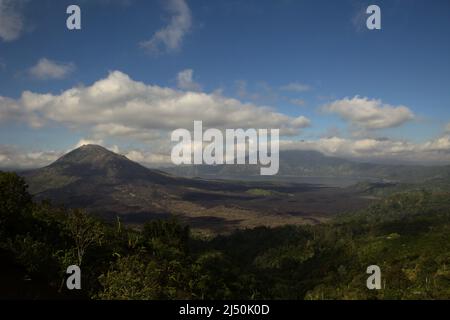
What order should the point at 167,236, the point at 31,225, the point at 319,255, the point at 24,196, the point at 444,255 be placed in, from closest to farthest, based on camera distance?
1. the point at 31,225
2. the point at 24,196
3. the point at 444,255
4. the point at 167,236
5. the point at 319,255

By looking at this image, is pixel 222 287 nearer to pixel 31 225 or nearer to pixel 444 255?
pixel 31 225

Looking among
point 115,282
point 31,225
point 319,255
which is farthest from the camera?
point 319,255

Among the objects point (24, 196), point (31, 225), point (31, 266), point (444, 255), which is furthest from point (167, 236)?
point (444, 255)

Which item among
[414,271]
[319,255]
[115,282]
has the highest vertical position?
[115,282]

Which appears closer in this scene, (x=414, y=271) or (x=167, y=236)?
(x=414, y=271)

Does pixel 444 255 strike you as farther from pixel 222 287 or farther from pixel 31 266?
pixel 31 266
